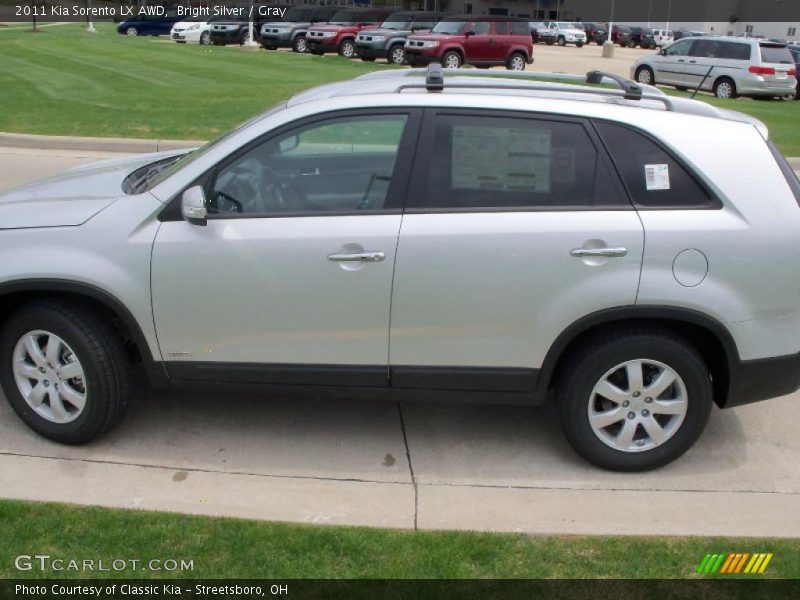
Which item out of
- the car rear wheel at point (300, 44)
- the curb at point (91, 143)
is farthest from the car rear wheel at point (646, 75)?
the curb at point (91, 143)

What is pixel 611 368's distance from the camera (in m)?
3.82

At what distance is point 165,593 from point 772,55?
2284cm

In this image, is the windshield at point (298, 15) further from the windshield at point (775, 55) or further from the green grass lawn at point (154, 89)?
the windshield at point (775, 55)

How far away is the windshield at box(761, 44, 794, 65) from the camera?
2197 centimetres

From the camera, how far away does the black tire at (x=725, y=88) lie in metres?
22.2

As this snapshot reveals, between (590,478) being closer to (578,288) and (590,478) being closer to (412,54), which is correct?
(578,288)

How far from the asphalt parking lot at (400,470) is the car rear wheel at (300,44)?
2848 centimetres

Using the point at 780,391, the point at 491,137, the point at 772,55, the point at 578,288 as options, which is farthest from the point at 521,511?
the point at 772,55

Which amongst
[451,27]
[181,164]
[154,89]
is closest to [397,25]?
[451,27]

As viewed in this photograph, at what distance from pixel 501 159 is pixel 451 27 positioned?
82.2 ft

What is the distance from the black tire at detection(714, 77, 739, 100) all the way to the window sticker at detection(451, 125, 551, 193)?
20607 millimetres

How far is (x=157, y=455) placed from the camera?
410 centimetres

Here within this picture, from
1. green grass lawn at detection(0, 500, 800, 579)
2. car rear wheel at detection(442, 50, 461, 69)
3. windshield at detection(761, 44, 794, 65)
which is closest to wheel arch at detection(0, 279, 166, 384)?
green grass lawn at detection(0, 500, 800, 579)

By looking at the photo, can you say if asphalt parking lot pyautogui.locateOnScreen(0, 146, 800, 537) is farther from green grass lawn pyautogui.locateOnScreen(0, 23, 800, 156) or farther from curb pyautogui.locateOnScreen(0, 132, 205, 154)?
green grass lawn pyautogui.locateOnScreen(0, 23, 800, 156)
